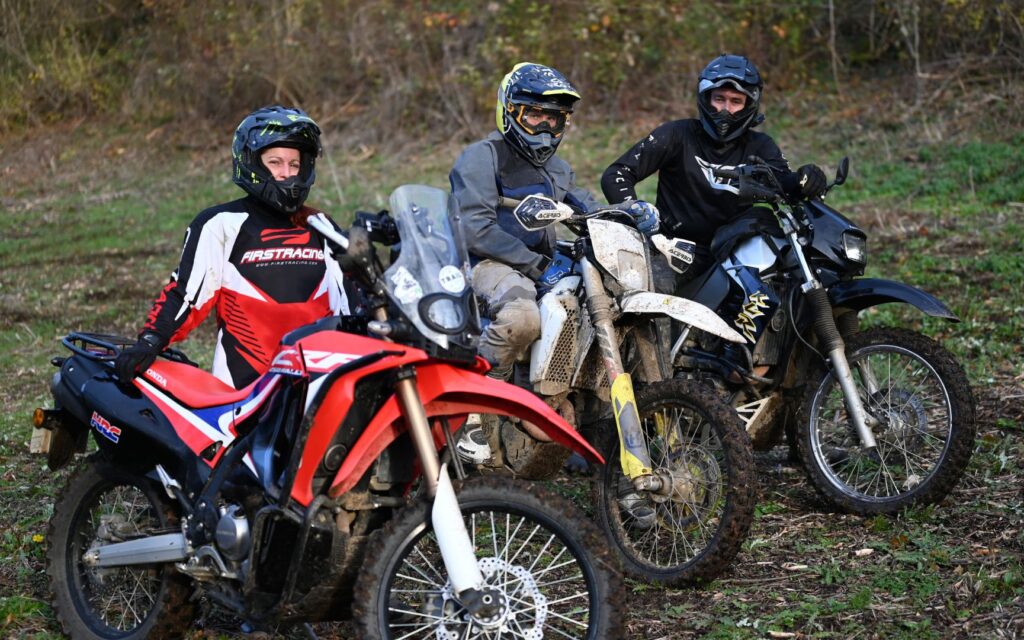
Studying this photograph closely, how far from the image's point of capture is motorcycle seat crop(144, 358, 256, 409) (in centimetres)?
437

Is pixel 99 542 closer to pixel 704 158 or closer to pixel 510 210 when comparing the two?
pixel 510 210

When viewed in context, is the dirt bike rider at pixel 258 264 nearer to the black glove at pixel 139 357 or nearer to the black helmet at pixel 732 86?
the black glove at pixel 139 357

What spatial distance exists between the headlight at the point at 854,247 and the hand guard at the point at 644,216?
903mm

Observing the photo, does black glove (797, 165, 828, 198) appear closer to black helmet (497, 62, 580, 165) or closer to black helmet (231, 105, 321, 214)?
black helmet (497, 62, 580, 165)

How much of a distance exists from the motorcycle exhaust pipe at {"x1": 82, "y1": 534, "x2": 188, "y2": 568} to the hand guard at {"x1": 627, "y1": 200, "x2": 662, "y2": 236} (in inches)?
89.7

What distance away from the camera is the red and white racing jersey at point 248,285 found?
4879 millimetres

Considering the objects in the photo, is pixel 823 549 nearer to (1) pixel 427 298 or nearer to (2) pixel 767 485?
(2) pixel 767 485

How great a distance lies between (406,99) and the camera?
62.1ft

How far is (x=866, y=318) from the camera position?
8695mm

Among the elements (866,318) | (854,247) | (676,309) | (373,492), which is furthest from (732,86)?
(373,492)

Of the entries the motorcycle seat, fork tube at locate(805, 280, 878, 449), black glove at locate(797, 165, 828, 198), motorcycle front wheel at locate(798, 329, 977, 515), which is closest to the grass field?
motorcycle front wheel at locate(798, 329, 977, 515)

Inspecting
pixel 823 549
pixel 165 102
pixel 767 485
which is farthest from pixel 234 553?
pixel 165 102

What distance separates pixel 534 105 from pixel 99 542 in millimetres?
2626

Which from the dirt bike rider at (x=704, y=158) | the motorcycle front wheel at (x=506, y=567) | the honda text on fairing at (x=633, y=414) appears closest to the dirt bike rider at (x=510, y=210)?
the honda text on fairing at (x=633, y=414)
